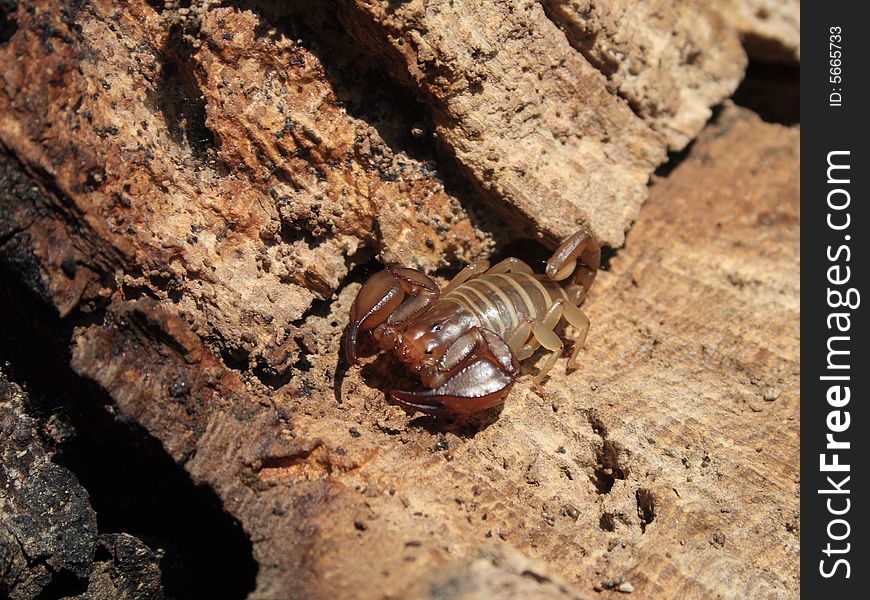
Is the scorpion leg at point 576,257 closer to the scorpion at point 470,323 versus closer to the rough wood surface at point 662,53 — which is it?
the scorpion at point 470,323

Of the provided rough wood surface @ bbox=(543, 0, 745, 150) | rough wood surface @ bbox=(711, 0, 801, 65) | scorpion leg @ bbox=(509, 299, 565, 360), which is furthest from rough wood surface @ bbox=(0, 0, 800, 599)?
rough wood surface @ bbox=(711, 0, 801, 65)

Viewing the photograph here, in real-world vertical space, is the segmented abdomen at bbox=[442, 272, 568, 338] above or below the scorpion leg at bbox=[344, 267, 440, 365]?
above

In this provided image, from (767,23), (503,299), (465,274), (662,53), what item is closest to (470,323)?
(503,299)

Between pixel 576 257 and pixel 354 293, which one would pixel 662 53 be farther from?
pixel 354 293

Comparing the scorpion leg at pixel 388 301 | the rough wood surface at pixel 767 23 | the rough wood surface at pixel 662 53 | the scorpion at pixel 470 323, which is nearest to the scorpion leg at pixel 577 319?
the scorpion at pixel 470 323

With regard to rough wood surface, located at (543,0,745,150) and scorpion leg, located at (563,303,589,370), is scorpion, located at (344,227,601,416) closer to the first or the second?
scorpion leg, located at (563,303,589,370)
